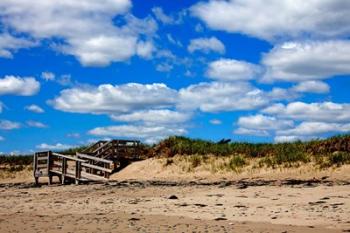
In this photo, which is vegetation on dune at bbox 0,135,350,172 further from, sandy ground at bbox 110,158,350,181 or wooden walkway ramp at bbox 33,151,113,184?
wooden walkway ramp at bbox 33,151,113,184

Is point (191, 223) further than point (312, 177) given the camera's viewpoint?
No

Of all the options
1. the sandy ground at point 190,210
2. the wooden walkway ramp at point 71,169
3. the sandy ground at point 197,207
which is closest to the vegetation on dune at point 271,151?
the sandy ground at point 197,207

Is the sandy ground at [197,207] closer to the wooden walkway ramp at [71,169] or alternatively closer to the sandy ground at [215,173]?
the sandy ground at [215,173]

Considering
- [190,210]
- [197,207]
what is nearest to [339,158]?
[197,207]

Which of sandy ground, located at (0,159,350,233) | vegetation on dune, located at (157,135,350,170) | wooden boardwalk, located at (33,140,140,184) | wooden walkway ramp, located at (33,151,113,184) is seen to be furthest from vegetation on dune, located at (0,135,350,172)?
wooden walkway ramp, located at (33,151,113,184)

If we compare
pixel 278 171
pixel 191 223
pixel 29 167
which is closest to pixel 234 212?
pixel 191 223

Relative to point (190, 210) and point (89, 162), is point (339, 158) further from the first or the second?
point (89, 162)

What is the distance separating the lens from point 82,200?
19250mm

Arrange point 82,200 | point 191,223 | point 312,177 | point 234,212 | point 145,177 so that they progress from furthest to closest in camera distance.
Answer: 1. point 145,177
2. point 312,177
3. point 82,200
4. point 234,212
5. point 191,223

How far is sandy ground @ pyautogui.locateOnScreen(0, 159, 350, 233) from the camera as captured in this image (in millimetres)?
12086

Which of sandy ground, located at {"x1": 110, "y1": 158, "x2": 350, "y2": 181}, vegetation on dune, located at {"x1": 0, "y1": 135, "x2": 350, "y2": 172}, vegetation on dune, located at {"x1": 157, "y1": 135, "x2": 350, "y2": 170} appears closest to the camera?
sandy ground, located at {"x1": 110, "y1": 158, "x2": 350, "y2": 181}

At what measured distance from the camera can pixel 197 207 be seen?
1534cm

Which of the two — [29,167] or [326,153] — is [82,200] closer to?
[326,153]

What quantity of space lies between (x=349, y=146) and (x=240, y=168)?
5053 millimetres
